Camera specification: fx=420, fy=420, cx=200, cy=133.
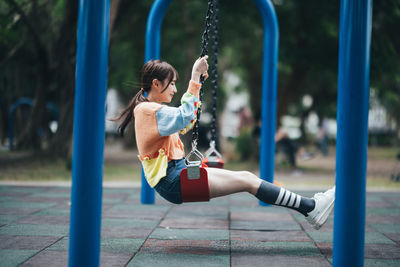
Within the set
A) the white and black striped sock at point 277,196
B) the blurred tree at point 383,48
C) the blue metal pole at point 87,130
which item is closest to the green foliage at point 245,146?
the blurred tree at point 383,48

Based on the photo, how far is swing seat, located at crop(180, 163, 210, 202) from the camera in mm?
2445

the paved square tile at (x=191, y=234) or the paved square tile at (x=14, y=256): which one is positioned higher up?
the paved square tile at (x=14, y=256)

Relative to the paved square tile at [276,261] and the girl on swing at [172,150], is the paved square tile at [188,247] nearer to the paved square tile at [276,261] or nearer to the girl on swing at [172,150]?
the paved square tile at [276,261]

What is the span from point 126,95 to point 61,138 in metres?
12.7

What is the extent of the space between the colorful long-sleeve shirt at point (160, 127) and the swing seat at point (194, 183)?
0.13 m

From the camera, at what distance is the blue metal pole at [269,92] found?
4141 millimetres

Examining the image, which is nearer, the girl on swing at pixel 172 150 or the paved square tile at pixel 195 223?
the girl on swing at pixel 172 150

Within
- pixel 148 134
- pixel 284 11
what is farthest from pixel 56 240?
pixel 284 11

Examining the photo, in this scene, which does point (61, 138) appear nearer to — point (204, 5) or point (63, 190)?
point (63, 190)

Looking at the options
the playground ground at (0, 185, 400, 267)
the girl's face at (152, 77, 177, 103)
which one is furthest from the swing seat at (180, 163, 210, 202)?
the girl's face at (152, 77, 177, 103)

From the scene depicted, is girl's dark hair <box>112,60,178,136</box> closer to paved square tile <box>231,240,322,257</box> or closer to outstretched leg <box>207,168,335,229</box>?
outstretched leg <box>207,168,335,229</box>

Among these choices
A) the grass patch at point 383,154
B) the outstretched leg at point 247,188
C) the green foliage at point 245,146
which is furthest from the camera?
the grass patch at point 383,154

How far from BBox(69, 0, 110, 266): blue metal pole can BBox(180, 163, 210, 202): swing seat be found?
0.64 metres

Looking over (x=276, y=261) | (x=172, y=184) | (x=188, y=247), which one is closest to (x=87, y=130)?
(x=172, y=184)
